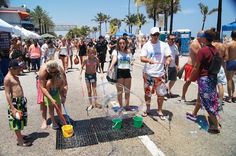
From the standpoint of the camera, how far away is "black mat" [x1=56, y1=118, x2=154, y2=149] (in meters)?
5.17

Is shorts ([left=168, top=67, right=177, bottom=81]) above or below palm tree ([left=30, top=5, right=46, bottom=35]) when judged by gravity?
below

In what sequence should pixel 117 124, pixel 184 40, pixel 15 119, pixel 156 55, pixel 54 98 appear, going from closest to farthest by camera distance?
pixel 15 119 < pixel 54 98 < pixel 117 124 < pixel 156 55 < pixel 184 40

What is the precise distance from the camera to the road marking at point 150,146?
4.61 m

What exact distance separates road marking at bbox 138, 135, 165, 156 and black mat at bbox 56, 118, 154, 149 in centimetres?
21

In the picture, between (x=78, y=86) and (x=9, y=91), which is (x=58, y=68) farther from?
(x=78, y=86)

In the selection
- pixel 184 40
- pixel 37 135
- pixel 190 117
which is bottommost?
pixel 37 135

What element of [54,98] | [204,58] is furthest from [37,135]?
[204,58]

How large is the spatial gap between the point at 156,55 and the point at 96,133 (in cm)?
206

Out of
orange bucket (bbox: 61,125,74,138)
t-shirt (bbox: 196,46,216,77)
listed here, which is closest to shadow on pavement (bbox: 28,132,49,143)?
orange bucket (bbox: 61,125,74,138)

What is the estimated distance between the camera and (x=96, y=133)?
18.4ft

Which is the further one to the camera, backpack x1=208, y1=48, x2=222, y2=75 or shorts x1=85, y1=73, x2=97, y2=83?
shorts x1=85, y1=73, x2=97, y2=83

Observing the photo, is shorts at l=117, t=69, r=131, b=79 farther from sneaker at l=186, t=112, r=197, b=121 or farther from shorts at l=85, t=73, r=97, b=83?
sneaker at l=186, t=112, r=197, b=121

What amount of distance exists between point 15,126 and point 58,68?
1279mm

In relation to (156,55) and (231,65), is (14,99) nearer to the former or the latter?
(156,55)
